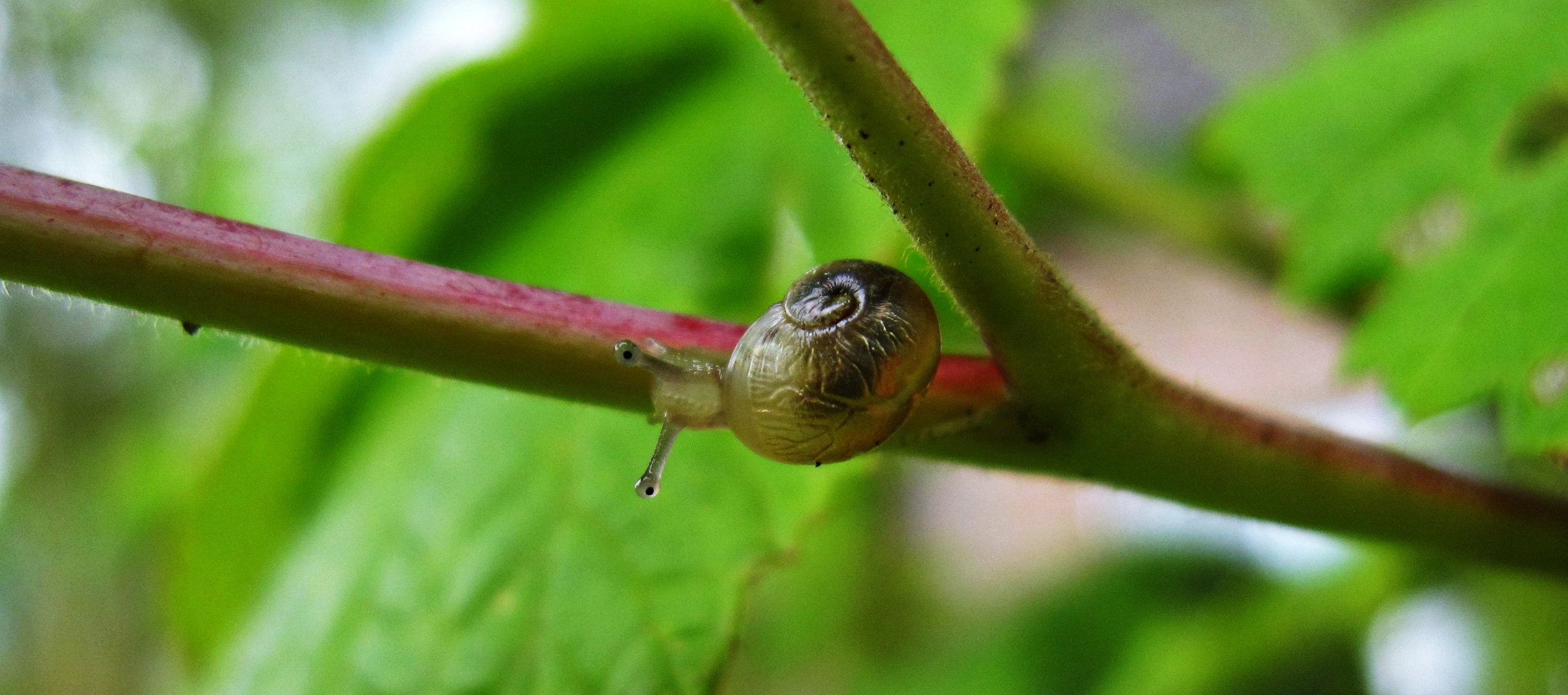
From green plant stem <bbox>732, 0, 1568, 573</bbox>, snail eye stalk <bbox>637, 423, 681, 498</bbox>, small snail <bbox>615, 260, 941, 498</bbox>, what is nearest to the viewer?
green plant stem <bbox>732, 0, 1568, 573</bbox>

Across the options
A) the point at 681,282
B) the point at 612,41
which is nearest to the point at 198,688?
the point at 681,282

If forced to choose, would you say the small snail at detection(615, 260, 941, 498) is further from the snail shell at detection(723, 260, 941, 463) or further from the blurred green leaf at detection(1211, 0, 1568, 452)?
the blurred green leaf at detection(1211, 0, 1568, 452)

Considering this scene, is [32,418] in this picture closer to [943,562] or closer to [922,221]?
[943,562]

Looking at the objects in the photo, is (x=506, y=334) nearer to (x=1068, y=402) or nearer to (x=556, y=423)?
(x=1068, y=402)

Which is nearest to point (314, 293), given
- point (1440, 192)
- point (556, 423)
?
point (556, 423)

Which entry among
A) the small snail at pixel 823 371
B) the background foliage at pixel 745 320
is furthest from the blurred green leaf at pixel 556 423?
the small snail at pixel 823 371

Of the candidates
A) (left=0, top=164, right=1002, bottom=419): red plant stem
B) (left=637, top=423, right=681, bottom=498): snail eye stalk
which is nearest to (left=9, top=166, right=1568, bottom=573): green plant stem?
(left=0, top=164, right=1002, bottom=419): red plant stem

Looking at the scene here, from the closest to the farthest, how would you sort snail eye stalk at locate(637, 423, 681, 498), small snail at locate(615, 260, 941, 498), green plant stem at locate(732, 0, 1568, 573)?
green plant stem at locate(732, 0, 1568, 573), small snail at locate(615, 260, 941, 498), snail eye stalk at locate(637, 423, 681, 498)

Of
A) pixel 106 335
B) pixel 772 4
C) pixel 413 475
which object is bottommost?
pixel 106 335
